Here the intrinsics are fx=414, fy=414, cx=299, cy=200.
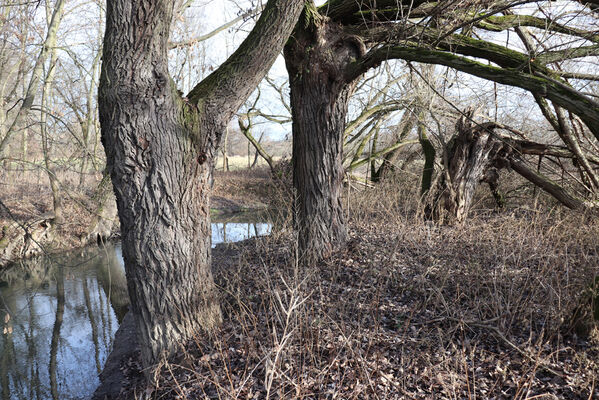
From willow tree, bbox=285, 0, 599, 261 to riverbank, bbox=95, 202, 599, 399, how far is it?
2.52 feet

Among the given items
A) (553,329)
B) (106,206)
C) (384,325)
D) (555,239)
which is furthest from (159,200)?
(106,206)

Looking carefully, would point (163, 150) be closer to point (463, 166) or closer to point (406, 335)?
point (406, 335)

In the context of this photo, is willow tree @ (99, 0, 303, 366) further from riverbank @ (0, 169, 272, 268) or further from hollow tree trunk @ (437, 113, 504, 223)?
hollow tree trunk @ (437, 113, 504, 223)

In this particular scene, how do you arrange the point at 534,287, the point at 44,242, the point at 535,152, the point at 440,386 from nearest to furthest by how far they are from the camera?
the point at 440,386, the point at 534,287, the point at 535,152, the point at 44,242

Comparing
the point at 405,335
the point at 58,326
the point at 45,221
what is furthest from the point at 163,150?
the point at 45,221

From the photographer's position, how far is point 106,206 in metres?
11.9

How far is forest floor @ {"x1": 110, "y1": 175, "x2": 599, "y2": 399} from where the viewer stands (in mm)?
3105

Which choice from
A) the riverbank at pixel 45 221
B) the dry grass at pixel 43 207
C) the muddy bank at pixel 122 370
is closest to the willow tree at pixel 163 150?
the muddy bank at pixel 122 370

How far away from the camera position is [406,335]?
3.83 meters

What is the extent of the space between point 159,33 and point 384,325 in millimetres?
3318

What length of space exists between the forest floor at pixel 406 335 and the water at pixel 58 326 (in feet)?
3.81

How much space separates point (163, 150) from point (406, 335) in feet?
8.99

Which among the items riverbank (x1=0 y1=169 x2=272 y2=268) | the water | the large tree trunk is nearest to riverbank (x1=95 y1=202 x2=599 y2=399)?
the large tree trunk

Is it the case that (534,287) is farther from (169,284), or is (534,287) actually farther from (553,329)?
(169,284)
